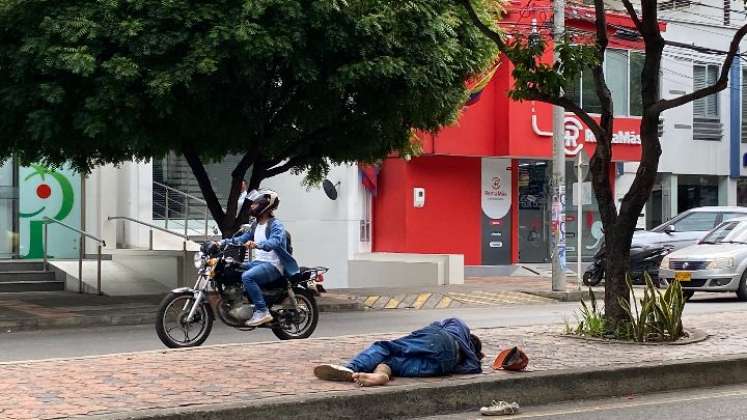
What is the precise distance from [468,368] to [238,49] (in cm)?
688

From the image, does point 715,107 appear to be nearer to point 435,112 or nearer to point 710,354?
point 435,112

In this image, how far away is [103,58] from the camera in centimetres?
1372

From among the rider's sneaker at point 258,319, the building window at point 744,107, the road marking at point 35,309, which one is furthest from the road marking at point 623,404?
the building window at point 744,107

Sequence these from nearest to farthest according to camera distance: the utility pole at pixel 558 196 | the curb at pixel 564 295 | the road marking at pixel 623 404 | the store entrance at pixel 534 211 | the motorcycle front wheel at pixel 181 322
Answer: the road marking at pixel 623 404 → the motorcycle front wheel at pixel 181 322 → the utility pole at pixel 558 196 → the curb at pixel 564 295 → the store entrance at pixel 534 211

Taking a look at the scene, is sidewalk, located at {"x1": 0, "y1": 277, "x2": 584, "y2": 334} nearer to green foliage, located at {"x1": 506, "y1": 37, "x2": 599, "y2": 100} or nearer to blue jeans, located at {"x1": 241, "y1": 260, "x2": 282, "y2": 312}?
blue jeans, located at {"x1": 241, "y1": 260, "x2": 282, "y2": 312}

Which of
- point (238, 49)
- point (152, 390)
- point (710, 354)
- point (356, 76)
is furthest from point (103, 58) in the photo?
point (710, 354)

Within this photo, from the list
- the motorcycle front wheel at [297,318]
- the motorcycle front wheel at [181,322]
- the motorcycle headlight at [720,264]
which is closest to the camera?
the motorcycle front wheel at [181,322]

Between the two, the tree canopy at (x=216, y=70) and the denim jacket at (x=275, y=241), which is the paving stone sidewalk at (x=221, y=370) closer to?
the denim jacket at (x=275, y=241)

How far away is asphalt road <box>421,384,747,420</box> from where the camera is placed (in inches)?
294

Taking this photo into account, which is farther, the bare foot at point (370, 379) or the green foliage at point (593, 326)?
the green foliage at point (593, 326)

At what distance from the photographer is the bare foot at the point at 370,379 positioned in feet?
24.7

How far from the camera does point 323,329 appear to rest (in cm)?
1382

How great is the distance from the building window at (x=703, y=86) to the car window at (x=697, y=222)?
9095mm

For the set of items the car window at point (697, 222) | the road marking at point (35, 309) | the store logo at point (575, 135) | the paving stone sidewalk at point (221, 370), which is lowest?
the road marking at point (35, 309)
